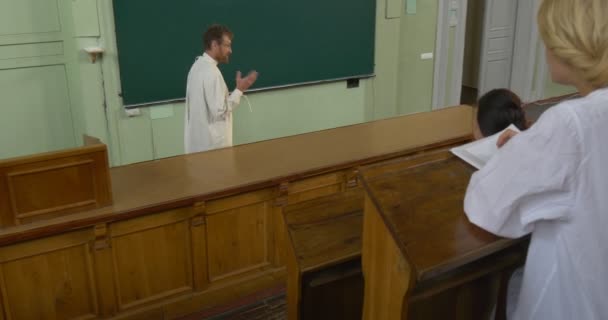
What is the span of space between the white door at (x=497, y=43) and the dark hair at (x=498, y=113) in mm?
5120

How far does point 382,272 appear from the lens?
50.4 inches

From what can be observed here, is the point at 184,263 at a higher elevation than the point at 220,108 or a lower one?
lower

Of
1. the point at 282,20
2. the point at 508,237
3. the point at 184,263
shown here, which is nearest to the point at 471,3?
the point at 282,20

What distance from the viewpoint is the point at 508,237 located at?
1171 millimetres

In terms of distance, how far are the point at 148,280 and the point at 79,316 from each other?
0.34m

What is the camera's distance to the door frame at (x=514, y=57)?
621 cm

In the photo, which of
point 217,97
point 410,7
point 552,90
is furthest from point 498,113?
point 552,90

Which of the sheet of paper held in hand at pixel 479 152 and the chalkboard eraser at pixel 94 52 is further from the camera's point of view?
the chalkboard eraser at pixel 94 52

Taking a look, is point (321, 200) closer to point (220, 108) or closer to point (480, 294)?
point (480, 294)

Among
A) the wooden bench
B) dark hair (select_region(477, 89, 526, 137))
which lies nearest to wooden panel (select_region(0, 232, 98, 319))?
the wooden bench

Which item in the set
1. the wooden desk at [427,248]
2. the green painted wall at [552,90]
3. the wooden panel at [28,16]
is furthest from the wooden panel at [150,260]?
the green painted wall at [552,90]

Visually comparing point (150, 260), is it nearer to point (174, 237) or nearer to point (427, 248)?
point (174, 237)

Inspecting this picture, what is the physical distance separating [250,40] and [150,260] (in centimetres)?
264

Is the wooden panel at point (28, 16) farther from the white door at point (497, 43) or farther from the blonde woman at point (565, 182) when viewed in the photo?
the white door at point (497, 43)
